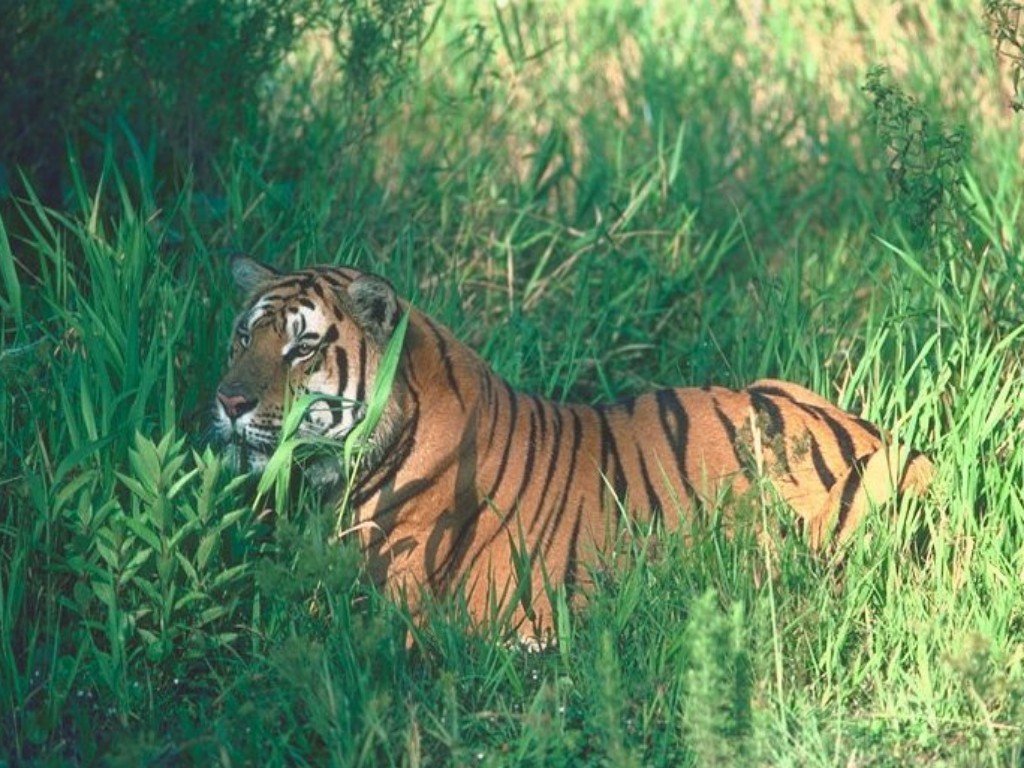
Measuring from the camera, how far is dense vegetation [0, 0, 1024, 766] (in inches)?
157

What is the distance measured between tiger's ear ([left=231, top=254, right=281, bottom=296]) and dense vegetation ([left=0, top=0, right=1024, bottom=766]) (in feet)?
0.65

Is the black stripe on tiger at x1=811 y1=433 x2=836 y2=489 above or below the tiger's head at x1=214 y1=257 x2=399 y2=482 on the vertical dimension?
below

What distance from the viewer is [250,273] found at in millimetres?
4969

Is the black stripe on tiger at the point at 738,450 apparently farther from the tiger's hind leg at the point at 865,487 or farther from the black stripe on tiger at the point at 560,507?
the black stripe on tiger at the point at 560,507

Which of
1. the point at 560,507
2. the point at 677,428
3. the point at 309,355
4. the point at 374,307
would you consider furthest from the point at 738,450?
the point at 309,355

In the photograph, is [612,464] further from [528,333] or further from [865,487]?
[528,333]

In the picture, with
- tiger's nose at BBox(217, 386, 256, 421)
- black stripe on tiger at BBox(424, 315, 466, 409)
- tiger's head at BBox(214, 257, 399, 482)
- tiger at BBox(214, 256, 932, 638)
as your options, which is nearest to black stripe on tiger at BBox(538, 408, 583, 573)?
tiger at BBox(214, 256, 932, 638)

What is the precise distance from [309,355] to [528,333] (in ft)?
5.13

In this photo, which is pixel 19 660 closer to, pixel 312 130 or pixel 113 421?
pixel 113 421

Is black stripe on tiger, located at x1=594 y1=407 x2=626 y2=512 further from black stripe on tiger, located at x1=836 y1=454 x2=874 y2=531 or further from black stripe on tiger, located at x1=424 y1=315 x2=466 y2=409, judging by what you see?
black stripe on tiger, located at x1=836 y1=454 x2=874 y2=531

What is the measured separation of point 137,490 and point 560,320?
258cm

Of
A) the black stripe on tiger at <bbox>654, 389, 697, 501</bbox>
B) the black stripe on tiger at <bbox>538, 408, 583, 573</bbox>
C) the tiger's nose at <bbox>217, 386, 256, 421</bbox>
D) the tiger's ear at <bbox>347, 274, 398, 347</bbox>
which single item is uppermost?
the tiger's ear at <bbox>347, 274, 398, 347</bbox>

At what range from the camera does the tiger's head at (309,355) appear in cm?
464

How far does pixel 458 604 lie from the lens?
4.43 m
